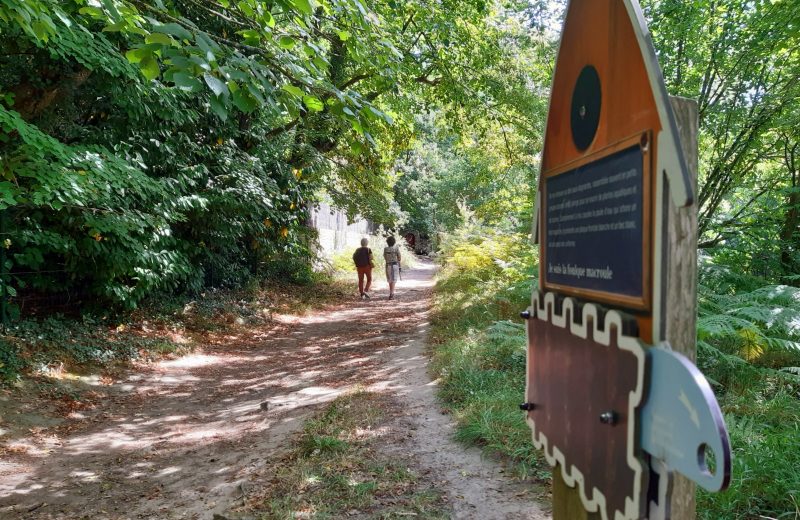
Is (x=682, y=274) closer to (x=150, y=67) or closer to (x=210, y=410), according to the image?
(x=150, y=67)

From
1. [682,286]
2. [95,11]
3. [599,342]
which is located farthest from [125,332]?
[682,286]

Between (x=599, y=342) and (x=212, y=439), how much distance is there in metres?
4.73

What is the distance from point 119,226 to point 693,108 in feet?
24.3

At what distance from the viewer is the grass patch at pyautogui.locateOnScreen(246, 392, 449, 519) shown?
344 cm

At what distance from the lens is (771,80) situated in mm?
6699

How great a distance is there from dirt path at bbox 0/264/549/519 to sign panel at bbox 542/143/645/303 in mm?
1991

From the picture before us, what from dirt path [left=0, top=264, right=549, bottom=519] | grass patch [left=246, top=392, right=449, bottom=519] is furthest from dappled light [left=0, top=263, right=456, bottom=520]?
grass patch [left=246, top=392, right=449, bottom=519]

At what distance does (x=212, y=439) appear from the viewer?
210 inches

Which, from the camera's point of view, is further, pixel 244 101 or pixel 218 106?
pixel 244 101

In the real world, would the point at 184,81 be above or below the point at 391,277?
above

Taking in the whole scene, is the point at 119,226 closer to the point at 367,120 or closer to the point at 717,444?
the point at 367,120

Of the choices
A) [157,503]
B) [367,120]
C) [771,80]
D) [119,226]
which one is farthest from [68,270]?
[771,80]

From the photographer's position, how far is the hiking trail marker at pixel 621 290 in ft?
4.62

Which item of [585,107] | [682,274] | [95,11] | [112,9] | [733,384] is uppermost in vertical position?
[95,11]
